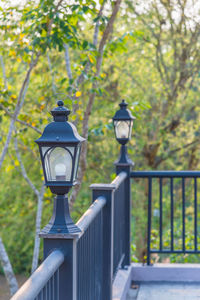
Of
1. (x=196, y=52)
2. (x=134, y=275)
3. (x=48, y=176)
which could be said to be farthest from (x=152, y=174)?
(x=196, y=52)

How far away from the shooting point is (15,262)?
1416 cm

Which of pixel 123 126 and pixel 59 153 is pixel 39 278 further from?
pixel 123 126

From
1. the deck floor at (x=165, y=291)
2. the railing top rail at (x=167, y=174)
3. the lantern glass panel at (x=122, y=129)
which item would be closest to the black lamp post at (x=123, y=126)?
the lantern glass panel at (x=122, y=129)

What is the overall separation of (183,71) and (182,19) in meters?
1.12

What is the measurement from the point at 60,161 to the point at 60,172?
51 mm

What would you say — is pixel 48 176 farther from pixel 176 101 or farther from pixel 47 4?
pixel 176 101

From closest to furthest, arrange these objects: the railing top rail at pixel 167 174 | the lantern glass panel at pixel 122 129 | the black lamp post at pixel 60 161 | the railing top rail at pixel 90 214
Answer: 1. the black lamp post at pixel 60 161
2. the railing top rail at pixel 90 214
3. the railing top rail at pixel 167 174
4. the lantern glass panel at pixel 122 129

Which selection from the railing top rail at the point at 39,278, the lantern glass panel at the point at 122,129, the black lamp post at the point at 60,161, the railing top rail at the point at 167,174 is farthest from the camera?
the lantern glass panel at the point at 122,129

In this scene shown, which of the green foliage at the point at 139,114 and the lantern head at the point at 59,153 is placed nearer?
the lantern head at the point at 59,153

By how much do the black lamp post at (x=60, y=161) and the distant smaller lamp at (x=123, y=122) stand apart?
9.04 ft

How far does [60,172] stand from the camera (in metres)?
2.16

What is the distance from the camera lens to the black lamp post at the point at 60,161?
6.91ft

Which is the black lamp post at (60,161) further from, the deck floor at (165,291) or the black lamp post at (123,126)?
the black lamp post at (123,126)

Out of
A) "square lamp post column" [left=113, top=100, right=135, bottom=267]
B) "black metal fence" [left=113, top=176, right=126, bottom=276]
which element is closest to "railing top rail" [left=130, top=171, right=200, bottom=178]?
"square lamp post column" [left=113, top=100, right=135, bottom=267]
